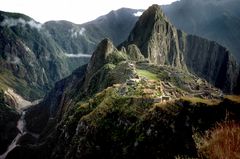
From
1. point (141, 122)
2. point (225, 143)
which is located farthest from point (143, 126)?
point (225, 143)

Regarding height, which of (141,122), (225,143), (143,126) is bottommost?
(143,126)

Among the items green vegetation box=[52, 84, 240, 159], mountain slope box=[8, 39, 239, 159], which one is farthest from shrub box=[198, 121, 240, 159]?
green vegetation box=[52, 84, 240, 159]

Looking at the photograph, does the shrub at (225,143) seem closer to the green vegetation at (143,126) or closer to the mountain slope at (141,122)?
the mountain slope at (141,122)

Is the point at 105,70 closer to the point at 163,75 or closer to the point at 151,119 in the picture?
the point at 163,75

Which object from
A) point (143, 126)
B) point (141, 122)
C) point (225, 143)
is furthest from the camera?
point (141, 122)

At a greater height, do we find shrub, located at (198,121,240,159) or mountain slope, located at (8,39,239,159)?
shrub, located at (198,121,240,159)

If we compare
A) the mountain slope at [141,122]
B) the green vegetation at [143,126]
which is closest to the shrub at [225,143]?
the mountain slope at [141,122]

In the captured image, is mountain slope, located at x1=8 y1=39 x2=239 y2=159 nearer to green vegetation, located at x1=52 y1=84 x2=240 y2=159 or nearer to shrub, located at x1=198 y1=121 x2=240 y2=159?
green vegetation, located at x1=52 y1=84 x2=240 y2=159

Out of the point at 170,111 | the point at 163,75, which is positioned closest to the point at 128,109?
the point at 170,111

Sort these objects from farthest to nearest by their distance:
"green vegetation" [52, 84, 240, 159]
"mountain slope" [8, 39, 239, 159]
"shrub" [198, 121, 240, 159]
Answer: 1. "mountain slope" [8, 39, 239, 159]
2. "green vegetation" [52, 84, 240, 159]
3. "shrub" [198, 121, 240, 159]

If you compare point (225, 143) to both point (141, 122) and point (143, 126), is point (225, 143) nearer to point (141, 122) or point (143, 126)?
point (143, 126)

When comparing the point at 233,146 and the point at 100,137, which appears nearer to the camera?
the point at 233,146
